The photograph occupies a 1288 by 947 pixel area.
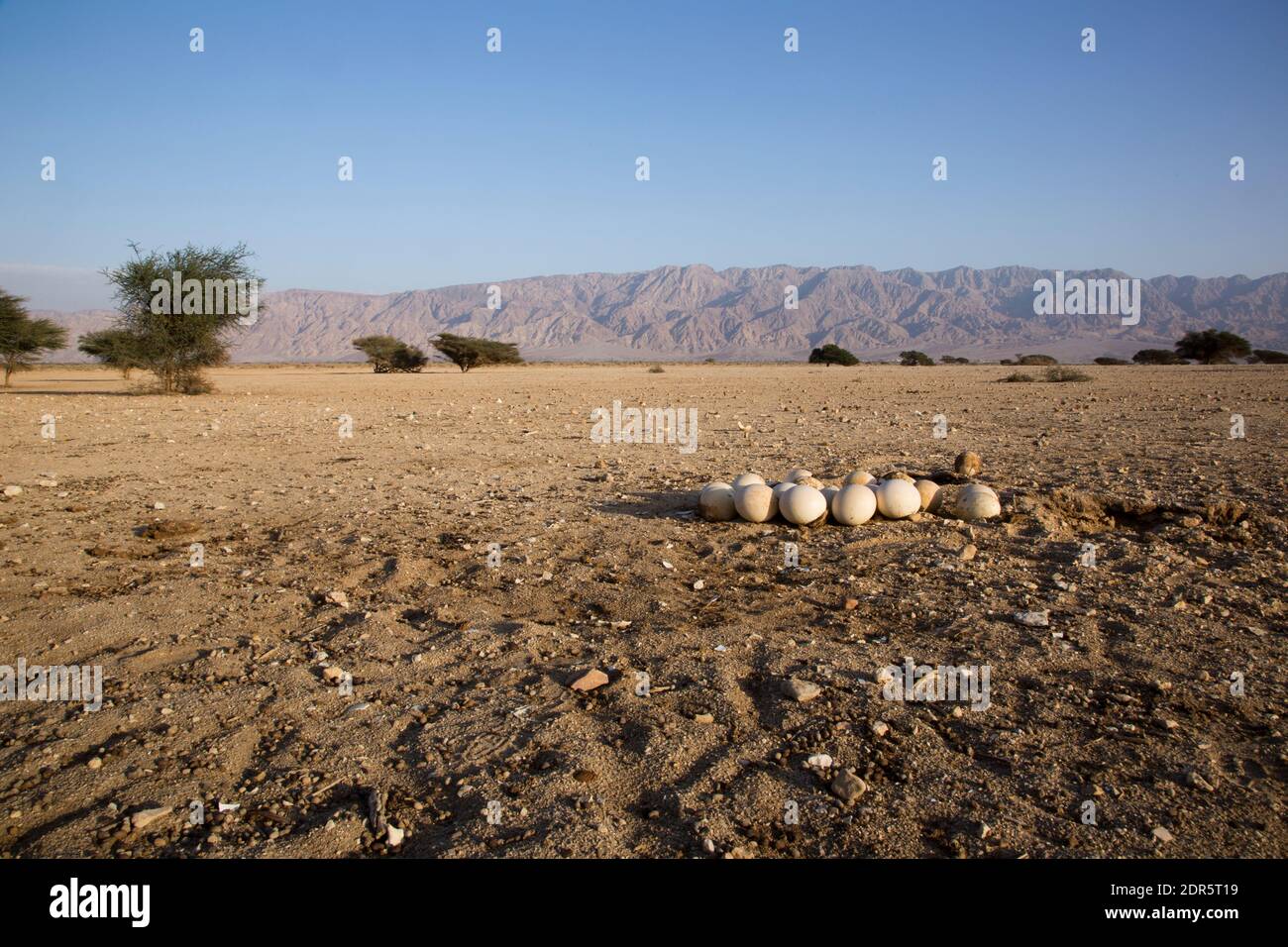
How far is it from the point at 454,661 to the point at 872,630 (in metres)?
2.64

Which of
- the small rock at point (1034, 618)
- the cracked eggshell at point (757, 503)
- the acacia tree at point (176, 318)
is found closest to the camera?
the small rock at point (1034, 618)

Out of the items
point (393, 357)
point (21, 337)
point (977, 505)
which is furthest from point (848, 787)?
point (393, 357)

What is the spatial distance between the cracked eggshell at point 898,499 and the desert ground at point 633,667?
25cm

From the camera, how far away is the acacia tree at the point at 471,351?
5262 cm

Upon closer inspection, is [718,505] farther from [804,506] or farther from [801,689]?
[801,689]

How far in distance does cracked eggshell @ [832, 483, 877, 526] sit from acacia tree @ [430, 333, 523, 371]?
155 ft

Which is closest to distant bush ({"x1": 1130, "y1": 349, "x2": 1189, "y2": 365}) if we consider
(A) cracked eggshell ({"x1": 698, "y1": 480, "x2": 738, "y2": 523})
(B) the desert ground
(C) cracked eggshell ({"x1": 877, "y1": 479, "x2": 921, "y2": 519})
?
(B) the desert ground

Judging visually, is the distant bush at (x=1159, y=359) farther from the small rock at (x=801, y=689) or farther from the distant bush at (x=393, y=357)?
the small rock at (x=801, y=689)

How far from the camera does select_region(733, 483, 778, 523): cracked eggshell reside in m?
7.72

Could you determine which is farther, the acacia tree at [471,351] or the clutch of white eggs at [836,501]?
the acacia tree at [471,351]

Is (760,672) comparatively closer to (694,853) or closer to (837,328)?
(694,853)

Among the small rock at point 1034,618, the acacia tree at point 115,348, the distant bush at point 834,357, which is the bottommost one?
the small rock at point 1034,618

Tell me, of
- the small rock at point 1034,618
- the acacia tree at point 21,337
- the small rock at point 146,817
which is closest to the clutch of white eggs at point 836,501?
the small rock at point 1034,618

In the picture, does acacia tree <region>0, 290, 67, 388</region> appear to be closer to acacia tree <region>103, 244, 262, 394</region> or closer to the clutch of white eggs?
acacia tree <region>103, 244, 262, 394</region>
